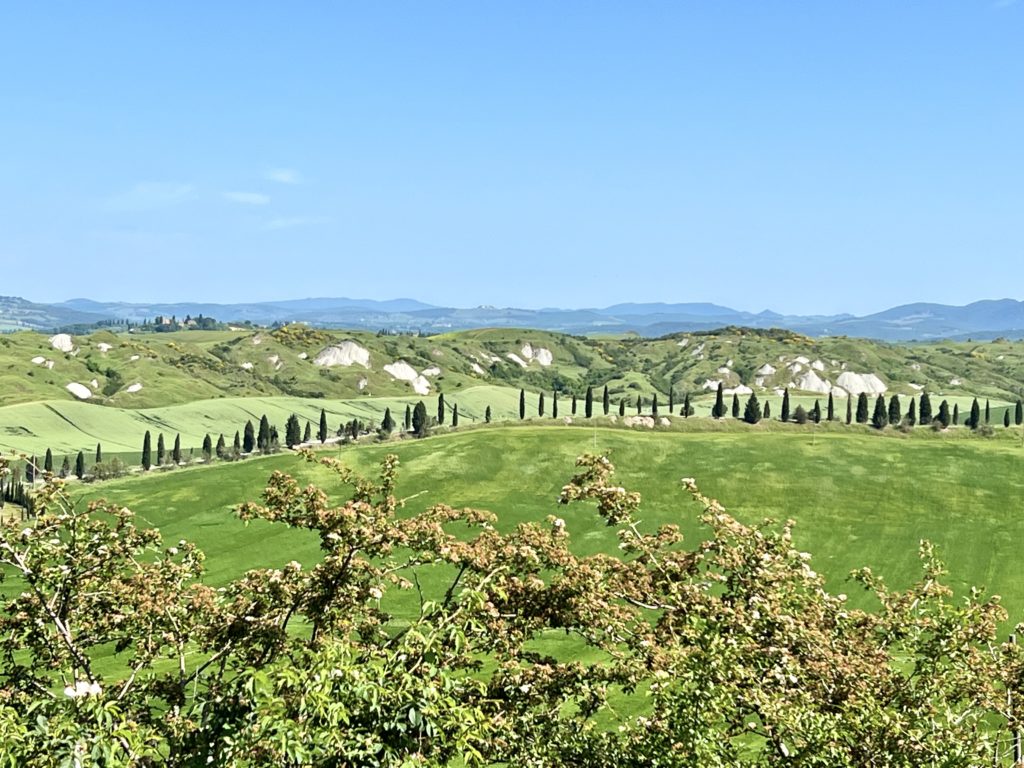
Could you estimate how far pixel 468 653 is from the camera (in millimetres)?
17719

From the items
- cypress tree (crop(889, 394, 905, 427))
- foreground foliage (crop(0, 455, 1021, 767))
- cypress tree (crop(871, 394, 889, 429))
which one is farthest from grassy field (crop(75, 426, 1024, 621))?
foreground foliage (crop(0, 455, 1021, 767))

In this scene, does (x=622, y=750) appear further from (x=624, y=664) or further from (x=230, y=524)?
(x=230, y=524)

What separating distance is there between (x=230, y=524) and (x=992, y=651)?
362ft

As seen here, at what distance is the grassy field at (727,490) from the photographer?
9625 cm

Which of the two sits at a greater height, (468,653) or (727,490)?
(468,653)

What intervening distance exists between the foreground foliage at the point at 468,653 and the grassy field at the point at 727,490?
215ft

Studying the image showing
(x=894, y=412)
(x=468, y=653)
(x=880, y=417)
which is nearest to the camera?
(x=468, y=653)

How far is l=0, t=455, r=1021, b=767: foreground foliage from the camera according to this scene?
11.7 meters

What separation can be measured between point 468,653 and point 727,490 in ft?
356

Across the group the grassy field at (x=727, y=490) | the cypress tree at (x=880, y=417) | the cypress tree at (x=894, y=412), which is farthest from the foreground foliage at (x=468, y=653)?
the cypress tree at (x=894, y=412)

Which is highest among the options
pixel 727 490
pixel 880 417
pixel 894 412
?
pixel 894 412

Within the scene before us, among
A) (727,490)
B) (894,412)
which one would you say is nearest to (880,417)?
(894,412)

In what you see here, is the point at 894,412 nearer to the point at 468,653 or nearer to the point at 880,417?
the point at 880,417

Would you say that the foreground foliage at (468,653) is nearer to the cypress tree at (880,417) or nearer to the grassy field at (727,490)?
the grassy field at (727,490)
